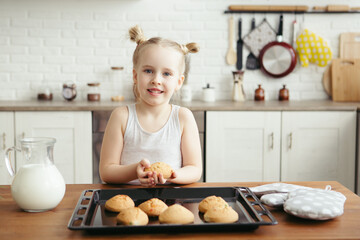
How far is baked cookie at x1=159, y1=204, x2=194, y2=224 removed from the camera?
990 mm

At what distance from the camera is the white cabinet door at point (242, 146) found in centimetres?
308

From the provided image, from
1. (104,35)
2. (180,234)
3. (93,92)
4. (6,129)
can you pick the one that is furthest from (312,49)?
(180,234)

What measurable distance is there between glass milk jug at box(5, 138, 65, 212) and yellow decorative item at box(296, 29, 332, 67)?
9.67ft

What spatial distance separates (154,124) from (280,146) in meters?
1.66

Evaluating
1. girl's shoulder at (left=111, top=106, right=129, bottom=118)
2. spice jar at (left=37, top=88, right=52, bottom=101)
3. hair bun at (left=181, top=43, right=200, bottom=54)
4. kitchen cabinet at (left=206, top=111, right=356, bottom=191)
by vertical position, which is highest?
hair bun at (left=181, top=43, right=200, bottom=54)

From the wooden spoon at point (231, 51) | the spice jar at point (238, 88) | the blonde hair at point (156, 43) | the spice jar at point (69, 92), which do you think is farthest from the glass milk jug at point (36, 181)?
the wooden spoon at point (231, 51)

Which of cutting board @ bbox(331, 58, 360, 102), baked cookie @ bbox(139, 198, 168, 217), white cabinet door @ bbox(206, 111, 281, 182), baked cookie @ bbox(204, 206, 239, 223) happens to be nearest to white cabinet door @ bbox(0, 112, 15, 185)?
white cabinet door @ bbox(206, 111, 281, 182)

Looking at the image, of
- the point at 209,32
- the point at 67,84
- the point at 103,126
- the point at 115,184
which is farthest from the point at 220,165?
the point at 115,184

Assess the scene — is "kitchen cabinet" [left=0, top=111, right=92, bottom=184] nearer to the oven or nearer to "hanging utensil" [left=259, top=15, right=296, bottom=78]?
the oven

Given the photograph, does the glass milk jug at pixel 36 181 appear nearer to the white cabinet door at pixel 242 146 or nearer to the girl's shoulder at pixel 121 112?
the girl's shoulder at pixel 121 112

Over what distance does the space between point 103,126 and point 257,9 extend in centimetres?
167

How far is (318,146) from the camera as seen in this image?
316 cm

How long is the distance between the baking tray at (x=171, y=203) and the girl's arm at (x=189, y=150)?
205 mm

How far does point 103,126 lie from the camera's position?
3.01 m
